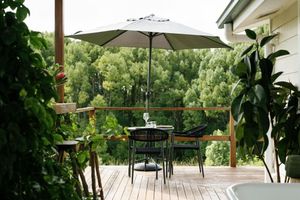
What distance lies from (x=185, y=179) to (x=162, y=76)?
28.9 feet

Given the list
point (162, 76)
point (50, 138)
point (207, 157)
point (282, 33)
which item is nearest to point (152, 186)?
point (282, 33)

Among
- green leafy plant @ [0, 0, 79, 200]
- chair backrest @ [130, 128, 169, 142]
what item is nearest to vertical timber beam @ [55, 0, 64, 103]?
chair backrest @ [130, 128, 169, 142]

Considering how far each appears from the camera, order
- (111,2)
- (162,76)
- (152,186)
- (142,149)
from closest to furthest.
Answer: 1. (152,186)
2. (142,149)
3. (162,76)
4. (111,2)

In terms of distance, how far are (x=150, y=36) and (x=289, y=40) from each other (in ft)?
8.97

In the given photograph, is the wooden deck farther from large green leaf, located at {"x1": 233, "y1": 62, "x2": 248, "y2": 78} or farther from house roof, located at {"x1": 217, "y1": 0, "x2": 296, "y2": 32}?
house roof, located at {"x1": 217, "y1": 0, "x2": 296, "y2": 32}

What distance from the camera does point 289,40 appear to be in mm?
3984

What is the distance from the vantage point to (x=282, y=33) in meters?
4.27

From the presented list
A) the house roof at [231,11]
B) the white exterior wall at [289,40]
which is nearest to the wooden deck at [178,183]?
the white exterior wall at [289,40]

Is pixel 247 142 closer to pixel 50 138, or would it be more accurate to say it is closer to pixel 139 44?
pixel 50 138

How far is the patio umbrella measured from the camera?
5.42m

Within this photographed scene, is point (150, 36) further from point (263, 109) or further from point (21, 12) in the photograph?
point (21, 12)

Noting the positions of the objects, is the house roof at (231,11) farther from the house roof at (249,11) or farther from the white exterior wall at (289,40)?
the white exterior wall at (289,40)

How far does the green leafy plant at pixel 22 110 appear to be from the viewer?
1.28 metres

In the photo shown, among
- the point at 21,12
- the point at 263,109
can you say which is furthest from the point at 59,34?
the point at 21,12
